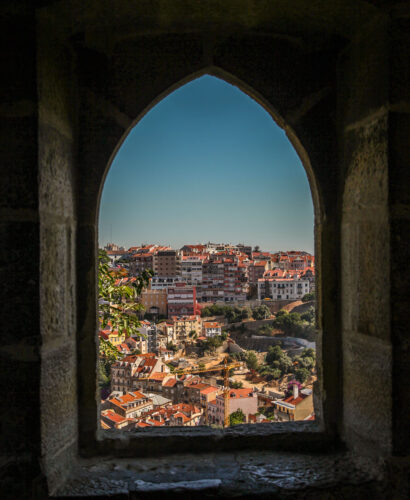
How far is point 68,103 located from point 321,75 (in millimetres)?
828

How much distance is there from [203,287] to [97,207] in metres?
6.11

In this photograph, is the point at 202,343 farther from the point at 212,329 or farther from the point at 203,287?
the point at 203,287

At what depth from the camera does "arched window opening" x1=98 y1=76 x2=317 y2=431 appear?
1819 mm

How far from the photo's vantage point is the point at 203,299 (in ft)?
25.7

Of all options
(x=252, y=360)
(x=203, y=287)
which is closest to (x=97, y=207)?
(x=252, y=360)

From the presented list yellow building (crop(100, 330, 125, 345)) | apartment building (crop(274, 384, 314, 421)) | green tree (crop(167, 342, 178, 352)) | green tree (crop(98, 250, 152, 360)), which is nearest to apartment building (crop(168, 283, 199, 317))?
green tree (crop(167, 342, 178, 352))

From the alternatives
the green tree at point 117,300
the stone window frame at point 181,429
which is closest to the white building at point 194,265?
the green tree at point 117,300

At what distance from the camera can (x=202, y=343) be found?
517 cm

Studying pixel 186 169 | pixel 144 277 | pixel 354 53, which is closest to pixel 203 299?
pixel 186 169

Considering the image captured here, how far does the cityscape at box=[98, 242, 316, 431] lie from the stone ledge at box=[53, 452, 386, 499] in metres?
0.18

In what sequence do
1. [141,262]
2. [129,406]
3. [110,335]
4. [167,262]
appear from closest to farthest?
[129,406] < [141,262] < [110,335] < [167,262]

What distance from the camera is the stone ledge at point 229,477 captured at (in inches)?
40.6

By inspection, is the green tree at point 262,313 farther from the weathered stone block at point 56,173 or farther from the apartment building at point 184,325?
the weathered stone block at point 56,173

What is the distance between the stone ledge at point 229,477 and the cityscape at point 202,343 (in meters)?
0.18
